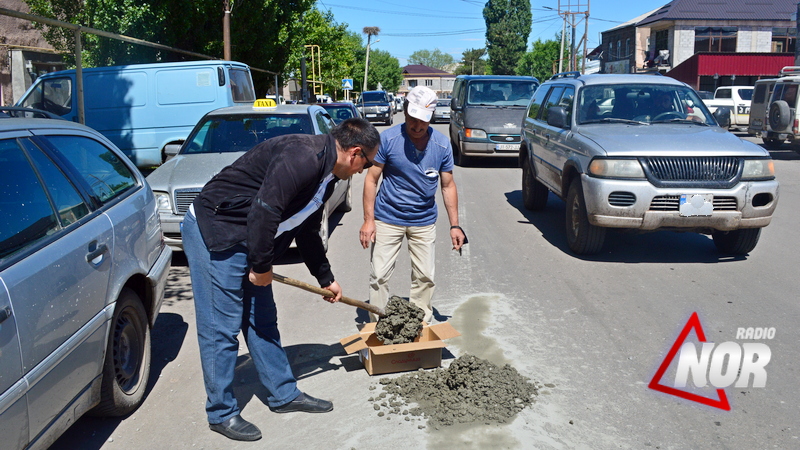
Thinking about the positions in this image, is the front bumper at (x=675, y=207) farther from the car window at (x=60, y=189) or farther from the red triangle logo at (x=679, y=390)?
the car window at (x=60, y=189)

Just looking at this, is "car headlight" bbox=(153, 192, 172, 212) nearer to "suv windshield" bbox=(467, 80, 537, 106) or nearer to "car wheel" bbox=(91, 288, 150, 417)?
"car wheel" bbox=(91, 288, 150, 417)

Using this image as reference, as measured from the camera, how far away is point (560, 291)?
627cm

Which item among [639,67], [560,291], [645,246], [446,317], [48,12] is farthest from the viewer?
[639,67]

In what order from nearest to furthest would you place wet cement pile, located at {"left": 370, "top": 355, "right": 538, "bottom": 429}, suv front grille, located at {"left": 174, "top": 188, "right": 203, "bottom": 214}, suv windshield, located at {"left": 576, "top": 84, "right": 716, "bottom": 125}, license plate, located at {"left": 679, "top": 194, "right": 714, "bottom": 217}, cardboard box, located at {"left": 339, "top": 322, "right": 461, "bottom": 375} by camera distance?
1. wet cement pile, located at {"left": 370, "top": 355, "right": 538, "bottom": 429}
2. cardboard box, located at {"left": 339, "top": 322, "right": 461, "bottom": 375}
3. license plate, located at {"left": 679, "top": 194, "right": 714, "bottom": 217}
4. suv front grille, located at {"left": 174, "top": 188, "right": 203, "bottom": 214}
5. suv windshield, located at {"left": 576, "top": 84, "right": 716, "bottom": 125}

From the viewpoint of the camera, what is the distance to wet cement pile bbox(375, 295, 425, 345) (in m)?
4.54

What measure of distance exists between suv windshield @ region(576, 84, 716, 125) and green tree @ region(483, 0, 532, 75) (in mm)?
77180

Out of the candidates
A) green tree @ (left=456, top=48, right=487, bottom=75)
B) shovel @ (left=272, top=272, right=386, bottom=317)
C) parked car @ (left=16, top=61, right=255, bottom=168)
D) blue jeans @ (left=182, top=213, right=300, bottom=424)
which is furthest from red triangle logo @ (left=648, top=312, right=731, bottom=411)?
green tree @ (left=456, top=48, right=487, bottom=75)

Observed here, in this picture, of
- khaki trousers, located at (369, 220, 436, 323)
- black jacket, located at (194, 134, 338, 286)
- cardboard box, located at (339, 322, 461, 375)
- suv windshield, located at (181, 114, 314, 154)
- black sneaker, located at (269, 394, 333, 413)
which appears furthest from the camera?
suv windshield, located at (181, 114, 314, 154)

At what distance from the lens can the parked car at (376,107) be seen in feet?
123

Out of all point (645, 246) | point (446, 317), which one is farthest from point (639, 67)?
point (446, 317)

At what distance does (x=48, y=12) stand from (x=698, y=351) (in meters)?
18.1

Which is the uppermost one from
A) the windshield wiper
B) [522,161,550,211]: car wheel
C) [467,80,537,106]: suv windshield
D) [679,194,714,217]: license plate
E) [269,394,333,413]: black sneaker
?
[467,80,537,106]: suv windshield

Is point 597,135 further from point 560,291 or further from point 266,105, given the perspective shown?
point 266,105

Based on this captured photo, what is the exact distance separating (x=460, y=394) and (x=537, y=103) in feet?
23.5
